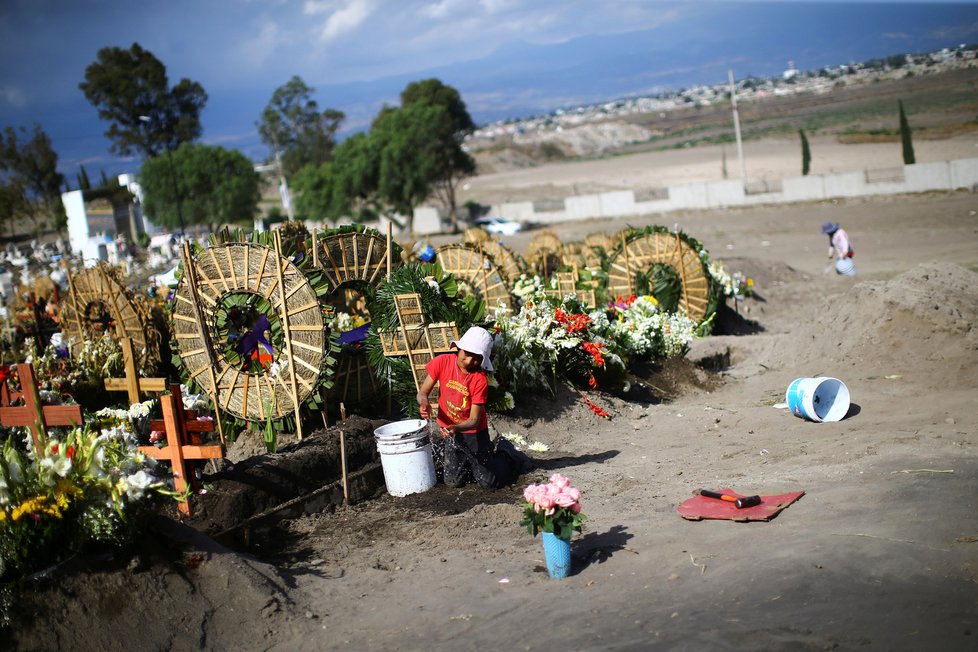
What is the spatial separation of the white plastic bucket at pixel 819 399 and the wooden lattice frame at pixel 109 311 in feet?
27.9

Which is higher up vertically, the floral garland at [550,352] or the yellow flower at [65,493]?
the yellow flower at [65,493]

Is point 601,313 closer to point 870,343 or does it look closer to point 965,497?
point 870,343

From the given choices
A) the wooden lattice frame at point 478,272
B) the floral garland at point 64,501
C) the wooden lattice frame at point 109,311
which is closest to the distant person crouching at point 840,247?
the wooden lattice frame at point 478,272

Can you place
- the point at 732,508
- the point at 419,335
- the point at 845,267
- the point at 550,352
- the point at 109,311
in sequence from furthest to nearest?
the point at 845,267 → the point at 109,311 → the point at 550,352 → the point at 419,335 → the point at 732,508

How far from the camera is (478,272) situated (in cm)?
1652

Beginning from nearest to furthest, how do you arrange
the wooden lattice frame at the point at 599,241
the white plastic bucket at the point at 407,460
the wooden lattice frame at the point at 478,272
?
the white plastic bucket at the point at 407,460, the wooden lattice frame at the point at 478,272, the wooden lattice frame at the point at 599,241

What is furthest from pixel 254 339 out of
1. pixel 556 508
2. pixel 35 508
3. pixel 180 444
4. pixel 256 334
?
pixel 556 508

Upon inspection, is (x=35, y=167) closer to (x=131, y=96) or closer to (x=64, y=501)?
(x=131, y=96)

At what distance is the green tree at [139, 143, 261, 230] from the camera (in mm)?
61531

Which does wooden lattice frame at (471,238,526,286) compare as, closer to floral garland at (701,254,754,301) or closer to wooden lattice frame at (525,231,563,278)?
wooden lattice frame at (525,231,563,278)

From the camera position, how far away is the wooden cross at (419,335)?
1101 centimetres

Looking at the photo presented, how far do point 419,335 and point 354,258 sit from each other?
156 cm

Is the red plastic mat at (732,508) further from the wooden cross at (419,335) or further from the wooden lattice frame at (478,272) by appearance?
the wooden lattice frame at (478,272)

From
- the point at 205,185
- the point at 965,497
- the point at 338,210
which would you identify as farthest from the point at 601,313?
the point at 205,185
